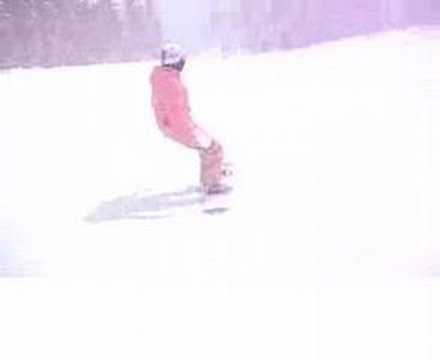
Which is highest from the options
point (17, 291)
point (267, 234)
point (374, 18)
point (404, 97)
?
point (374, 18)

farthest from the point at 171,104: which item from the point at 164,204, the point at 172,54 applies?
the point at 164,204

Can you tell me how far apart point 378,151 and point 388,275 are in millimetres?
291

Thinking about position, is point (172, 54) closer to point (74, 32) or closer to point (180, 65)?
point (180, 65)

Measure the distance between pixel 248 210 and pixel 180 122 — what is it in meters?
0.27

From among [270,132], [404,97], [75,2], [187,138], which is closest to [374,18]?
[404,97]

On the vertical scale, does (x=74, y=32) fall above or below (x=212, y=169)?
above

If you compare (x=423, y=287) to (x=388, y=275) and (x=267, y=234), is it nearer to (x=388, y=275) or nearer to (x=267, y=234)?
(x=388, y=275)

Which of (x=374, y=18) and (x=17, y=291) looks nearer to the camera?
(x=374, y=18)

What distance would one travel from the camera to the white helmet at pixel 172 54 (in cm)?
219

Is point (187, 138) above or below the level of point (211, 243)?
above

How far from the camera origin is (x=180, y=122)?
2236 millimetres

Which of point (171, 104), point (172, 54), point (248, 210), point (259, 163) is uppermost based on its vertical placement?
point (172, 54)

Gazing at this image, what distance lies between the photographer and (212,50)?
2.19m

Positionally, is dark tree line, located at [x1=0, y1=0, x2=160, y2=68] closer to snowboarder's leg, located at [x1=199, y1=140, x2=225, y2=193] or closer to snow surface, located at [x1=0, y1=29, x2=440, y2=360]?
snow surface, located at [x1=0, y1=29, x2=440, y2=360]
